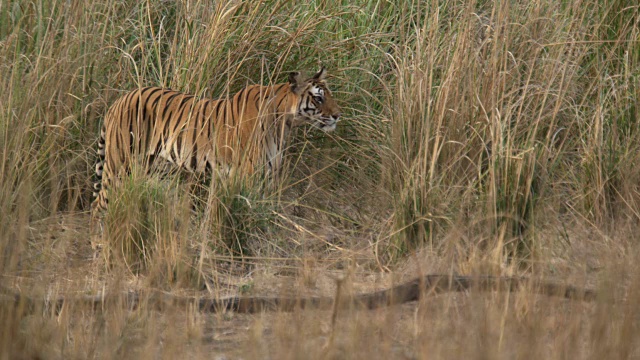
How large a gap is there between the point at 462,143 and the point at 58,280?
7.35 feet

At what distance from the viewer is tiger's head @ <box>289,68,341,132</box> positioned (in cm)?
585

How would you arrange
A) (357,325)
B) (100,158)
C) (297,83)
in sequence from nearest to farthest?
(357,325)
(297,83)
(100,158)

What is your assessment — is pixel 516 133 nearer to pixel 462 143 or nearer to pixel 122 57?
pixel 462 143

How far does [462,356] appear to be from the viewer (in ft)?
10.3

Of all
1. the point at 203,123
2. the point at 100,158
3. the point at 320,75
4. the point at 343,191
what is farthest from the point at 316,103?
the point at 100,158

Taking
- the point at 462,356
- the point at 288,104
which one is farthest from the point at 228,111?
the point at 462,356

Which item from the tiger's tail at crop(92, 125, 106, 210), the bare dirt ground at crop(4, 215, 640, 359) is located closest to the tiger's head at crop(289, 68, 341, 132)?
the tiger's tail at crop(92, 125, 106, 210)

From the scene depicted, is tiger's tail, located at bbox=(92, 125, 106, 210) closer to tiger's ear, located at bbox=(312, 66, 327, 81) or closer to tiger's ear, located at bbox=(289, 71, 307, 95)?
tiger's ear, located at bbox=(289, 71, 307, 95)

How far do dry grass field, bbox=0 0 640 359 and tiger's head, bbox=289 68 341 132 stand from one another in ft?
0.74

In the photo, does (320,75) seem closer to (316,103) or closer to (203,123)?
(316,103)

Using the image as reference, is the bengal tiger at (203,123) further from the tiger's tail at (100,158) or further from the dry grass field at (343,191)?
the dry grass field at (343,191)

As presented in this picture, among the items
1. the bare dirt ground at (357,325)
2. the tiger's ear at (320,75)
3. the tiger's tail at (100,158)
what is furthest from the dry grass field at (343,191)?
the tiger's ear at (320,75)

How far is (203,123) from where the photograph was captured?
5.94 m

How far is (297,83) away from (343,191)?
712 millimetres
